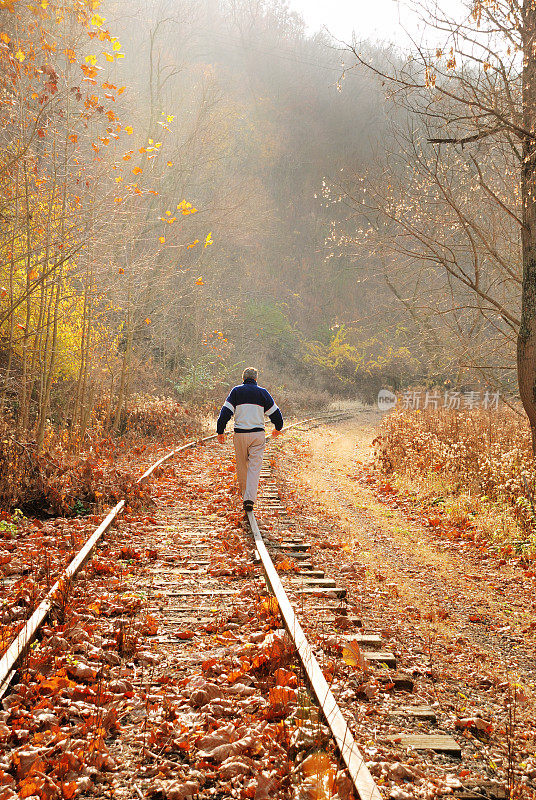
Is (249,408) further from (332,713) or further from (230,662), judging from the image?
(332,713)

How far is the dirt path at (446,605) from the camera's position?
4.61m

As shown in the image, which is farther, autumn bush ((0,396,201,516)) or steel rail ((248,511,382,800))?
autumn bush ((0,396,201,516))

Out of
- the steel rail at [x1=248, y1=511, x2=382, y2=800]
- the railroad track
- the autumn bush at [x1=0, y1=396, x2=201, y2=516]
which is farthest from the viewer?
the autumn bush at [x1=0, y1=396, x2=201, y2=516]

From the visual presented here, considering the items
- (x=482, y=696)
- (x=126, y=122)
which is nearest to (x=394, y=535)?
(x=482, y=696)

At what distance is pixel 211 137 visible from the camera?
89.4 feet

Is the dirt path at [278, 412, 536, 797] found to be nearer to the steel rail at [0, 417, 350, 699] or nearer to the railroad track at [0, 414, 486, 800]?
the railroad track at [0, 414, 486, 800]

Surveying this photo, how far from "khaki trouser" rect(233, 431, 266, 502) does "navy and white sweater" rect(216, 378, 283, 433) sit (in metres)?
0.11

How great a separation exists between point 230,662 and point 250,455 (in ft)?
16.4

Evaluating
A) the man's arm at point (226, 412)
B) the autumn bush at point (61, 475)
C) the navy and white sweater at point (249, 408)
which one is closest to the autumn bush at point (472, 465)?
the navy and white sweater at point (249, 408)

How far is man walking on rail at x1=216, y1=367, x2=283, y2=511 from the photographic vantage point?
Answer: 30.1 ft

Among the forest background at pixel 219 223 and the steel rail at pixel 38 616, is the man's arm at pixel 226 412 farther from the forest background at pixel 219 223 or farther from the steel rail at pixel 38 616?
the forest background at pixel 219 223

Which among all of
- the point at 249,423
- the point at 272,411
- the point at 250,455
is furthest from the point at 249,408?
the point at 250,455

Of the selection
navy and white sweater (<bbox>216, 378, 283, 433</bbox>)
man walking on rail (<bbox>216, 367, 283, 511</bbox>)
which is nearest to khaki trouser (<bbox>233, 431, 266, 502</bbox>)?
man walking on rail (<bbox>216, 367, 283, 511</bbox>)

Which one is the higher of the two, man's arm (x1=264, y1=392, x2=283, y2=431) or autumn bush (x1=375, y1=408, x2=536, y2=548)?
man's arm (x1=264, y1=392, x2=283, y2=431)
